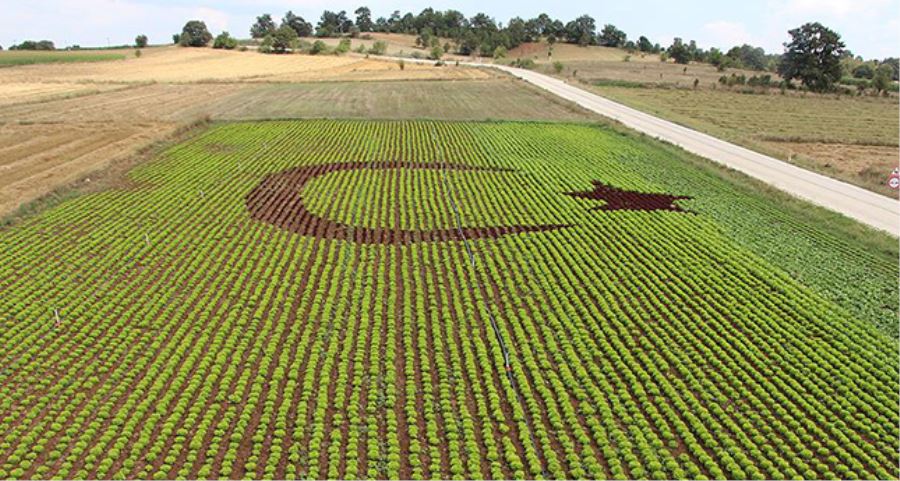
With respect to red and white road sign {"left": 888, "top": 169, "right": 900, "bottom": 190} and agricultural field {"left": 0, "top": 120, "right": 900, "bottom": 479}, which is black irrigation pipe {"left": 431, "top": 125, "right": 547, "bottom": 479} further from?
red and white road sign {"left": 888, "top": 169, "right": 900, "bottom": 190}

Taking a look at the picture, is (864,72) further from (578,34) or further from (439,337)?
(439,337)

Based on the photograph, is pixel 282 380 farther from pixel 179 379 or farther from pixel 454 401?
pixel 454 401

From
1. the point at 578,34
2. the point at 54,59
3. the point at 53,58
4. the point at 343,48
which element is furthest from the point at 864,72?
the point at 53,58

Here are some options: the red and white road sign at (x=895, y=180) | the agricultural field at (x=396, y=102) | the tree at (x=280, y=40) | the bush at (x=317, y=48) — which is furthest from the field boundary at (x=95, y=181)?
the tree at (x=280, y=40)

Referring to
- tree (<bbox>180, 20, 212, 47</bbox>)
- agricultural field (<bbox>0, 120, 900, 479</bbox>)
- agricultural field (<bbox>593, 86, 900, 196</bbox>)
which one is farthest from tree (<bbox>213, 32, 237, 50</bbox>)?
agricultural field (<bbox>0, 120, 900, 479</bbox>)

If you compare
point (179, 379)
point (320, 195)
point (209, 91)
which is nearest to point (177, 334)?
point (179, 379)

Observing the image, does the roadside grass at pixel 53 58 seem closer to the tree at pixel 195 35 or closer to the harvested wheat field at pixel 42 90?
the tree at pixel 195 35
